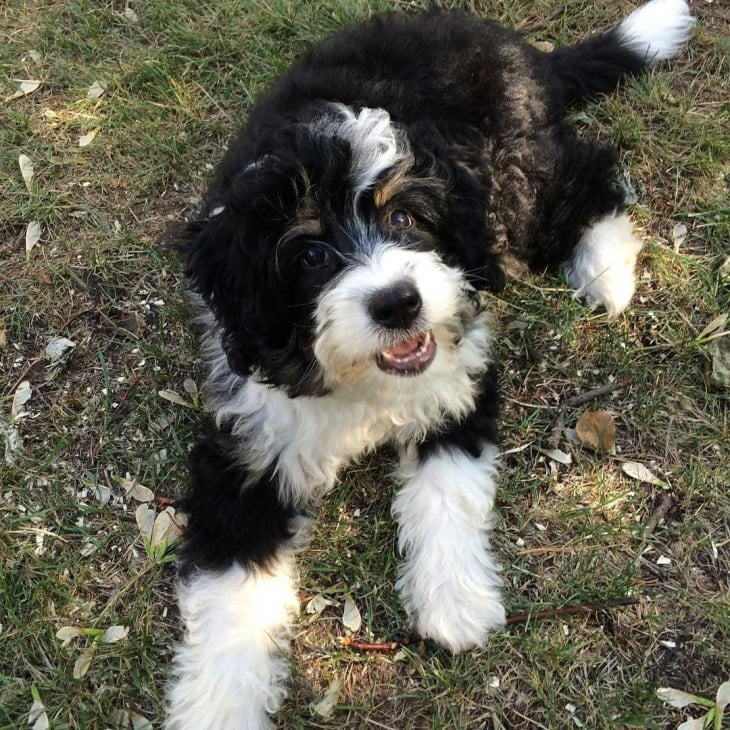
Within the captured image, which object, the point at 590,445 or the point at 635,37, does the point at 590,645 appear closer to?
the point at 590,445

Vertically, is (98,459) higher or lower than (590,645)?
higher

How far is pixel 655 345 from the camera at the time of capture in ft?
10.8

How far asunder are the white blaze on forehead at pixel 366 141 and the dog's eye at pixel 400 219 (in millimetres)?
137

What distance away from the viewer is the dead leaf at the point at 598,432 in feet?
10.1

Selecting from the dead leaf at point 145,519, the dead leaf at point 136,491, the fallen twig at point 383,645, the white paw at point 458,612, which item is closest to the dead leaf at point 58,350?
the dead leaf at point 136,491

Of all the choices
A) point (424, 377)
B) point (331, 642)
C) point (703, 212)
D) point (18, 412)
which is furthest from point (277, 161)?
point (703, 212)

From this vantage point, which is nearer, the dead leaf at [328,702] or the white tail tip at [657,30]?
the dead leaf at [328,702]

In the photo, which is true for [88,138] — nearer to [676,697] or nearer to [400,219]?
[400,219]

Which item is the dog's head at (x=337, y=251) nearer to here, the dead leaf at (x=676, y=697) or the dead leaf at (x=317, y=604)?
the dead leaf at (x=317, y=604)

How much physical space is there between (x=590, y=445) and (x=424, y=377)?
1064mm

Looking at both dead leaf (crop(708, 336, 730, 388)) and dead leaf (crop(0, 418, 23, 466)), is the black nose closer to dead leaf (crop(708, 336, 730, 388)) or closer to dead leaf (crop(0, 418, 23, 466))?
dead leaf (crop(708, 336, 730, 388))

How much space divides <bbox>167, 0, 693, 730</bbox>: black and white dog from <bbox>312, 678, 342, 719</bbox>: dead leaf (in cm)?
17

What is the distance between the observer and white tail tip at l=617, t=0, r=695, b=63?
147 inches

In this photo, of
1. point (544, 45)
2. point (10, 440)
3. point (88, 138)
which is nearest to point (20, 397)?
point (10, 440)
